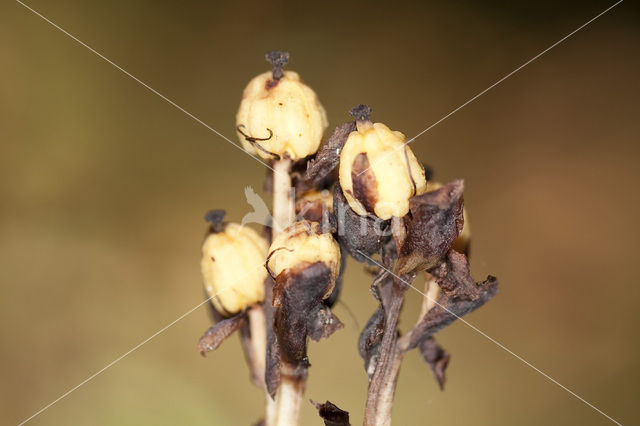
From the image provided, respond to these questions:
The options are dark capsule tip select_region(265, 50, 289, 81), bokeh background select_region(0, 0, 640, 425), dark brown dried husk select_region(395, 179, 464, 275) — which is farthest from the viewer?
bokeh background select_region(0, 0, 640, 425)

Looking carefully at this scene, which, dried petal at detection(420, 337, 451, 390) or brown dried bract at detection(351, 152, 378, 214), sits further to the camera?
dried petal at detection(420, 337, 451, 390)

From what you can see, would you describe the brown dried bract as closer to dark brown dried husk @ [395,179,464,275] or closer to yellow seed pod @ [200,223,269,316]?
dark brown dried husk @ [395,179,464,275]

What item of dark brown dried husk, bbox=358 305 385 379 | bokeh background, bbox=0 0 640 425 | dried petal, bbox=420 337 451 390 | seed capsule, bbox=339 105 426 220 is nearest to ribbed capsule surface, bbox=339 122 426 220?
seed capsule, bbox=339 105 426 220

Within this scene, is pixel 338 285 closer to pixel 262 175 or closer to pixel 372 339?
pixel 372 339

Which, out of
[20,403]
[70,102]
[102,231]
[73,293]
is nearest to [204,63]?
[70,102]

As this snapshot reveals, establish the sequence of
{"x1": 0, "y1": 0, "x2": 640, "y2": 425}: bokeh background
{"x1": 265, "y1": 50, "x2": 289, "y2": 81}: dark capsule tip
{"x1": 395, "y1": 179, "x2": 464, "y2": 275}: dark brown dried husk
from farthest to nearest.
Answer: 1. {"x1": 0, "y1": 0, "x2": 640, "y2": 425}: bokeh background
2. {"x1": 265, "y1": 50, "x2": 289, "y2": 81}: dark capsule tip
3. {"x1": 395, "y1": 179, "x2": 464, "y2": 275}: dark brown dried husk

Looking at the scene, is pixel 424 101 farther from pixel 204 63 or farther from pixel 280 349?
pixel 280 349

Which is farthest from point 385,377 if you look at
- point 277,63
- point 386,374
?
point 277,63
